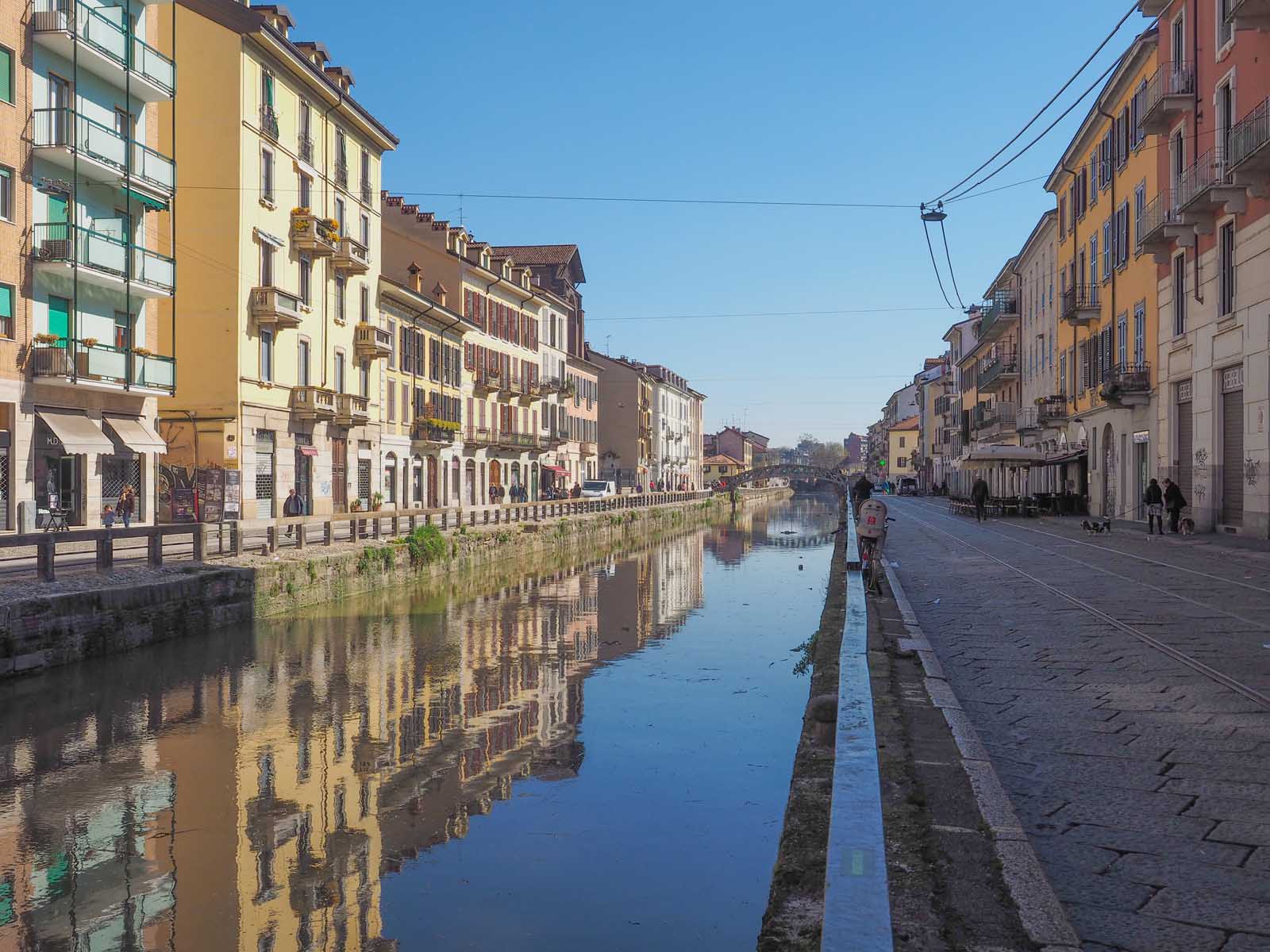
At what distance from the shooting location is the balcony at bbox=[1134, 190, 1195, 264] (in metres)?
26.6

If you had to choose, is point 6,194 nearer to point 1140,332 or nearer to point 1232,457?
point 1232,457

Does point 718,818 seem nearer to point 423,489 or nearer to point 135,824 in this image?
point 135,824

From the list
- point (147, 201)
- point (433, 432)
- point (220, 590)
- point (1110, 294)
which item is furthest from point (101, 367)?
point (1110, 294)

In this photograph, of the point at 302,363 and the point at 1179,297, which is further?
the point at 302,363

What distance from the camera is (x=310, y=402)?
110ft

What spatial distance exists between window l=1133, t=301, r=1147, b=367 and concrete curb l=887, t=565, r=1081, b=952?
2857 cm

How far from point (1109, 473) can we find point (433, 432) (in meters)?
26.6

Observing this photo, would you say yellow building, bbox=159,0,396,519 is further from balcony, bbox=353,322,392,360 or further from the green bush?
the green bush

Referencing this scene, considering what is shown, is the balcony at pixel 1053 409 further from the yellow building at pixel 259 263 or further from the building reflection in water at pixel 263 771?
the building reflection in water at pixel 263 771

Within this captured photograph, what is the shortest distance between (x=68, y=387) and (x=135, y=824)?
2043 cm

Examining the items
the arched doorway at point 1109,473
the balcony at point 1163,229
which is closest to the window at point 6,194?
the balcony at point 1163,229

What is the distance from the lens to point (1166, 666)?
344 inches

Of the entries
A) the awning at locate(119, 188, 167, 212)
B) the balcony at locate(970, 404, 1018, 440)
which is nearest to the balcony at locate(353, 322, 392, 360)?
the awning at locate(119, 188, 167, 212)

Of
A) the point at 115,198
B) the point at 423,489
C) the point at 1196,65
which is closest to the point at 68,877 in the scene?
the point at 115,198
